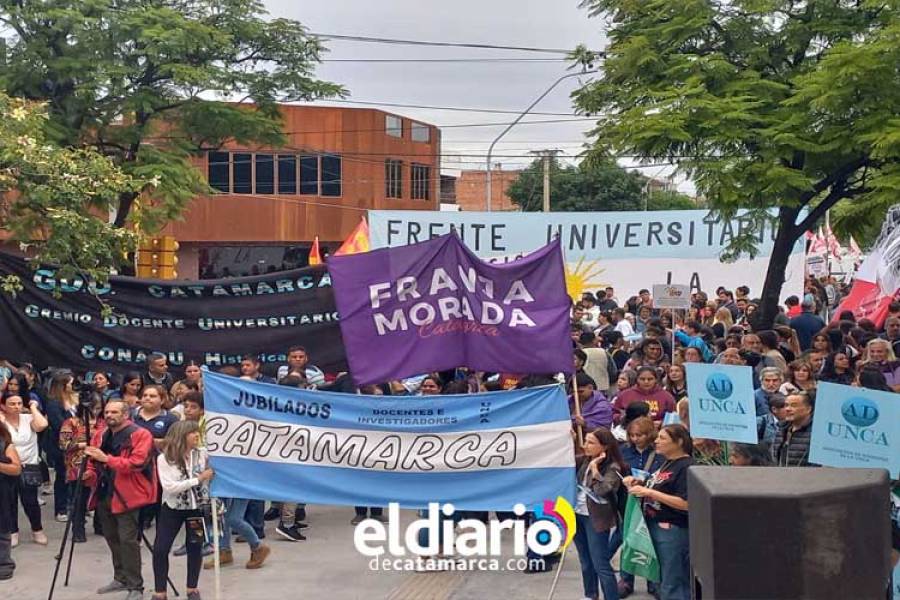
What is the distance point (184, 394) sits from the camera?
1017cm

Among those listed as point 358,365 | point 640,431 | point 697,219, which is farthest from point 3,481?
point 697,219

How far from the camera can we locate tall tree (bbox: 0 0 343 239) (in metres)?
19.5

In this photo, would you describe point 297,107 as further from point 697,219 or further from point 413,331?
point 413,331

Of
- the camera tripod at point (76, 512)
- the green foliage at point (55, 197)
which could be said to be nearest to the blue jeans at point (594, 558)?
the camera tripod at point (76, 512)

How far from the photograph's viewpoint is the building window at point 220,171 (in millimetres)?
44531

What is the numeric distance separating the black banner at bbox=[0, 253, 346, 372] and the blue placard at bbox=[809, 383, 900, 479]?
5.57m

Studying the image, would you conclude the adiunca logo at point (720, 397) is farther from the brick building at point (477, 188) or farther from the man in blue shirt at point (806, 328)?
the brick building at point (477, 188)

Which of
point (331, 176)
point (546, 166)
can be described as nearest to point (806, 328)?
point (546, 166)

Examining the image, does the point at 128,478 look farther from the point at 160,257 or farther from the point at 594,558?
the point at 160,257

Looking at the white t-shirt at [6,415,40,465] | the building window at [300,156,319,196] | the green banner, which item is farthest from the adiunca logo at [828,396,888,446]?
the building window at [300,156,319,196]

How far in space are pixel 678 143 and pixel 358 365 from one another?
759 cm

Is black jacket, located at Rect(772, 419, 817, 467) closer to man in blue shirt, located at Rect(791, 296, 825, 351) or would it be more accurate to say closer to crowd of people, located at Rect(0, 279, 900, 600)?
crowd of people, located at Rect(0, 279, 900, 600)

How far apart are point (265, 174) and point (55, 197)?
3509cm

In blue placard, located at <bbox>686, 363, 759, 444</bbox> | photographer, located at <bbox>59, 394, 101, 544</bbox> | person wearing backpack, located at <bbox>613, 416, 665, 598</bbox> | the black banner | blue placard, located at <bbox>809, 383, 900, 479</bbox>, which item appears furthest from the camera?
the black banner
